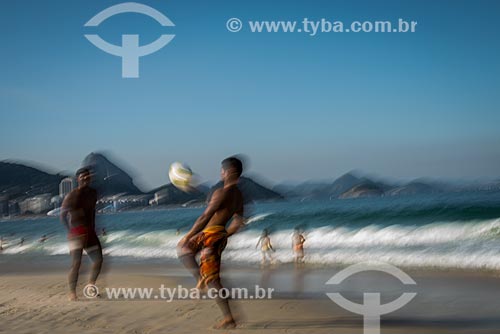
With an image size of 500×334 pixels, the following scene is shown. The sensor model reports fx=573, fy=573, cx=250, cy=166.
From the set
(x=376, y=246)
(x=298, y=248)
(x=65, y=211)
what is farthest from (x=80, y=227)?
(x=376, y=246)

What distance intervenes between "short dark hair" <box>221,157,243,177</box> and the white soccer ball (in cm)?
60

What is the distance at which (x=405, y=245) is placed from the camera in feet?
58.4

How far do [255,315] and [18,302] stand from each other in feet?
12.0

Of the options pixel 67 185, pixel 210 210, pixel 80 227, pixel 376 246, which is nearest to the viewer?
pixel 210 210

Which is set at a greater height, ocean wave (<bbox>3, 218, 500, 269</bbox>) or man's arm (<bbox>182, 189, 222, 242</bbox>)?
man's arm (<bbox>182, 189, 222, 242</bbox>)

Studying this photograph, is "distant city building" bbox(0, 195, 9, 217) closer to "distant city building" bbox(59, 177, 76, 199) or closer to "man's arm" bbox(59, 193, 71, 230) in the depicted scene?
"distant city building" bbox(59, 177, 76, 199)

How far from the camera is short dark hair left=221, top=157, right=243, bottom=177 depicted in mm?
5840

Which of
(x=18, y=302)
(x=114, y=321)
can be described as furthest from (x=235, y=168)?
(x=18, y=302)

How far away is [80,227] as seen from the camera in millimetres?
7906

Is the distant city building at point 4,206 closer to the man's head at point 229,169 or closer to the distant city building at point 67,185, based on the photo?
the distant city building at point 67,185

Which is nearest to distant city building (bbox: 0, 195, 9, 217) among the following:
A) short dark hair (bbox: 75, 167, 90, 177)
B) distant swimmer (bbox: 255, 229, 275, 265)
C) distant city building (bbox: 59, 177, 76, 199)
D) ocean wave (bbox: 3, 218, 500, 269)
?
distant city building (bbox: 59, 177, 76, 199)

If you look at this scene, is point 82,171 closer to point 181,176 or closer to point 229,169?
point 181,176

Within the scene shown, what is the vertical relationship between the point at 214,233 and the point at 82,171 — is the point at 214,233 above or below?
below

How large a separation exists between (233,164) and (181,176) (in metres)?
0.82
